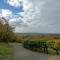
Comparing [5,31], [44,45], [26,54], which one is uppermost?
[5,31]

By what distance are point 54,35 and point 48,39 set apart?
10 centimetres

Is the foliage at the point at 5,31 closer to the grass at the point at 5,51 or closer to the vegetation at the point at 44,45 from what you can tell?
the grass at the point at 5,51

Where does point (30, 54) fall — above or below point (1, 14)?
below

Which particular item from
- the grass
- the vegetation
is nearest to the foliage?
the grass

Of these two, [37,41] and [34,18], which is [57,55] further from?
[34,18]

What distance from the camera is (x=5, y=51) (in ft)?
9.46

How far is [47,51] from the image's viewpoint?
2939mm

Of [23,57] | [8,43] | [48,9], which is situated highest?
[48,9]

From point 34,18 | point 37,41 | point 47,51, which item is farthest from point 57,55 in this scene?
point 34,18

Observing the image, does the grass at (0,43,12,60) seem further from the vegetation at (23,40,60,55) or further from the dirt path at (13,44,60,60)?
the vegetation at (23,40,60,55)

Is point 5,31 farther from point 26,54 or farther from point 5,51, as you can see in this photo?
point 26,54

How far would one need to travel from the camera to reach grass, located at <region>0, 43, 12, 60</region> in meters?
2.86

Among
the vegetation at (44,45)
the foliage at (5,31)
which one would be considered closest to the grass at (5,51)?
the foliage at (5,31)

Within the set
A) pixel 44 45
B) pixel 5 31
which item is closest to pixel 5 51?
pixel 5 31
